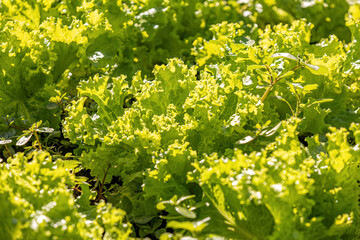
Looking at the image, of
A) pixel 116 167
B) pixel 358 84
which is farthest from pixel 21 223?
pixel 358 84

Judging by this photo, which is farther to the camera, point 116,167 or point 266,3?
point 266,3

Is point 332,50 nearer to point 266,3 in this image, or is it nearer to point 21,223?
point 266,3

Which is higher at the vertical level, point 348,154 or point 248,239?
point 348,154

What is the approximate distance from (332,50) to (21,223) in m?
2.03

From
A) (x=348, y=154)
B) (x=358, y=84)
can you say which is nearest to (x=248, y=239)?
(x=348, y=154)

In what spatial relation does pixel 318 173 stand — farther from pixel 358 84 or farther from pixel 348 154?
pixel 358 84

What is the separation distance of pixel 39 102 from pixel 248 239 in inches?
60.4

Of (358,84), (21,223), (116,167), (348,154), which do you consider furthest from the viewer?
(358,84)

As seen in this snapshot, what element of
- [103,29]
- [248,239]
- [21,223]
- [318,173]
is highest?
[103,29]

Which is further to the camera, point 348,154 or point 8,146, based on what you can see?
point 8,146

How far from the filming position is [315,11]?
3.81 m

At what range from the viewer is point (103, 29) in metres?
2.80

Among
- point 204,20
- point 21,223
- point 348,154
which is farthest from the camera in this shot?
point 204,20

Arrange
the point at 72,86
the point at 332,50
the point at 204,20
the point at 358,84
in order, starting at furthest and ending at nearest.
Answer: the point at 204,20 < the point at 72,86 < the point at 332,50 < the point at 358,84
